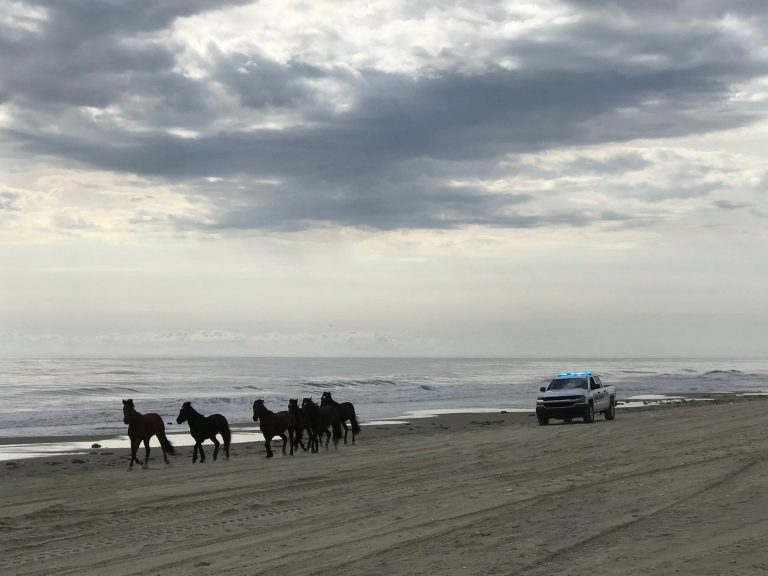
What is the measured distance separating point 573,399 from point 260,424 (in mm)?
13258

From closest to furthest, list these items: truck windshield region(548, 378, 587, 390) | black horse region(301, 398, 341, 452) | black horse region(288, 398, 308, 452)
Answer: black horse region(288, 398, 308, 452)
black horse region(301, 398, 341, 452)
truck windshield region(548, 378, 587, 390)

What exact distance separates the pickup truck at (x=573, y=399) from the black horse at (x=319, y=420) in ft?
31.6

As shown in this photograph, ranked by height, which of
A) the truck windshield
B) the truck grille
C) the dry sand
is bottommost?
the dry sand

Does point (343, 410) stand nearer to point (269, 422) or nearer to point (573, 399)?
point (269, 422)

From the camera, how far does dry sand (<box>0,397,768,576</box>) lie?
8195 mm

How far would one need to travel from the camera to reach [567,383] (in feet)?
99.9

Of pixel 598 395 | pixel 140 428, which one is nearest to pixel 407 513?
pixel 140 428

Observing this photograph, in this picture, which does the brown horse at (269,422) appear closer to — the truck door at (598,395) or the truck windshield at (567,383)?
the truck windshield at (567,383)

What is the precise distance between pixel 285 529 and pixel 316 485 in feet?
13.2

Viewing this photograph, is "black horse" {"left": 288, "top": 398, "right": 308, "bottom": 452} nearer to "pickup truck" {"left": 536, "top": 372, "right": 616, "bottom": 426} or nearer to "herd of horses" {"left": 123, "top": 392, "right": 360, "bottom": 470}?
"herd of horses" {"left": 123, "top": 392, "right": 360, "bottom": 470}

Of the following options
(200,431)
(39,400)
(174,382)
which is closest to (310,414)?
(200,431)

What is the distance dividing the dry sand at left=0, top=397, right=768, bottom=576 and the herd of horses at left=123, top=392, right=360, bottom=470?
0.64m

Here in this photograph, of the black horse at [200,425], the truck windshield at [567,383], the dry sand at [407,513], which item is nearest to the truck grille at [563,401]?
the truck windshield at [567,383]

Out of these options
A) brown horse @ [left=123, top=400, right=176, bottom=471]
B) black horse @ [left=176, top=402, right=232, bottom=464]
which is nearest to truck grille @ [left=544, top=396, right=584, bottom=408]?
black horse @ [left=176, top=402, right=232, bottom=464]
